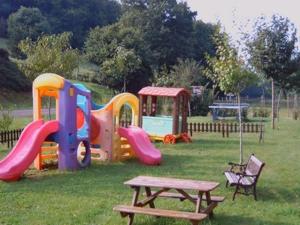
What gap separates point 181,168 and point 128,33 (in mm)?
41124

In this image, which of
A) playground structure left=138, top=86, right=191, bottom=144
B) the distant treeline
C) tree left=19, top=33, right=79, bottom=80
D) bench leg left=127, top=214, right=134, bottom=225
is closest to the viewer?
bench leg left=127, top=214, right=134, bottom=225

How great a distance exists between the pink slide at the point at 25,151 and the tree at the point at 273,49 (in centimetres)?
1456

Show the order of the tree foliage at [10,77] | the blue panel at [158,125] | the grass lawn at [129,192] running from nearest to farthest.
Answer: the grass lawn at [129,192], the blue panel at [158,125], the tree foliage at [10,77]

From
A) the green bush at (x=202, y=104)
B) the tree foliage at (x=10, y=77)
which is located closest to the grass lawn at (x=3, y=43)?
the tree foliage at (x=10, y=77)

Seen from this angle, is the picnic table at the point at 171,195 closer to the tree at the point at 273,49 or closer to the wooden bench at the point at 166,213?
the wooden bench at the point at 166,213

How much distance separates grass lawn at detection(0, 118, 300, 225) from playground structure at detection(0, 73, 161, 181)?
36cm

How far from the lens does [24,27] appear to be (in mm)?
61500

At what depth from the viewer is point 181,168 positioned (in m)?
12.4

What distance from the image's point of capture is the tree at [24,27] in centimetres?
6066

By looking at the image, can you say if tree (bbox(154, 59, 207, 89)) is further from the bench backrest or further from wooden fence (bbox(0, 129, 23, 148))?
the bench backrest

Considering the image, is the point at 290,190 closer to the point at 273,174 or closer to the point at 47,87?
the point at 273,174

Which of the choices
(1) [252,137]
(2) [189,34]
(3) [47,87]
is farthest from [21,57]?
(3) [47,87]

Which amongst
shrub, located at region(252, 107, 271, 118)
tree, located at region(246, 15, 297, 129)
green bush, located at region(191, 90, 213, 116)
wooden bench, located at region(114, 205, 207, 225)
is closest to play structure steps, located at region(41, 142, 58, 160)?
wooden bench, located at region(114, 205, 207, 225)

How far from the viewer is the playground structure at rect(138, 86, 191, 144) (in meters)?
18.5
